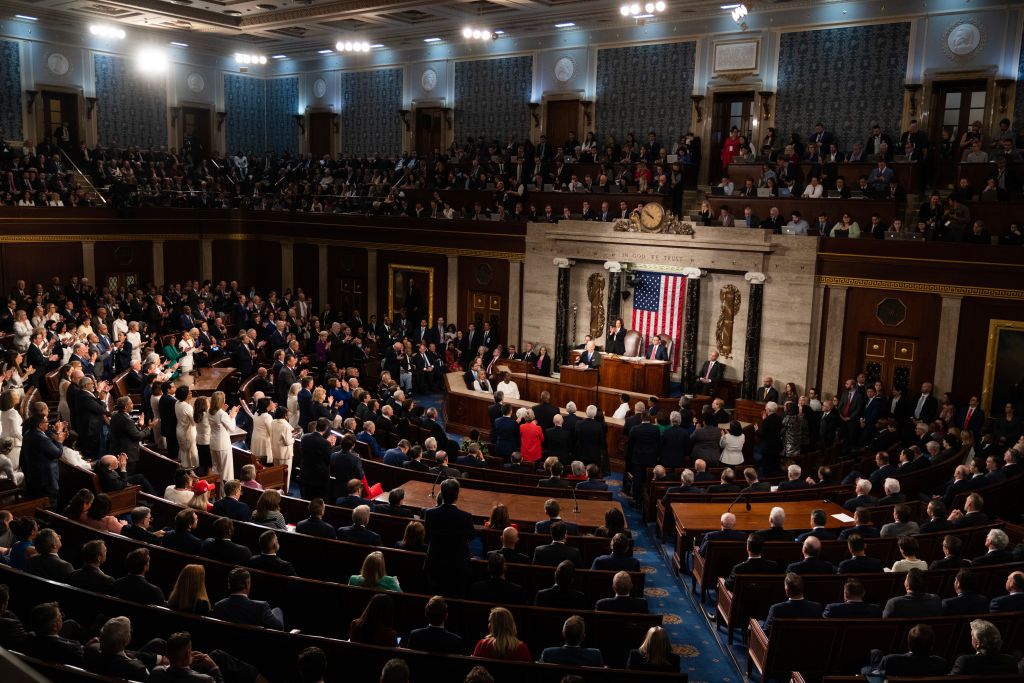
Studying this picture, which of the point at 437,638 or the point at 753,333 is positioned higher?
the point at 753,333

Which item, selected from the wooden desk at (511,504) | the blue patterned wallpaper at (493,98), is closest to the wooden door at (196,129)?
the blue patterned wallpaper at (493,98)

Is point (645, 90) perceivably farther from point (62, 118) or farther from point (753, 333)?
point (62, 118)

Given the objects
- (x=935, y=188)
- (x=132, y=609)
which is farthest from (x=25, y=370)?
(x=935, y=188)

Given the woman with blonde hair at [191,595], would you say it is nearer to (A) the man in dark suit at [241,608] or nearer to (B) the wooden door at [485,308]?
(A) the man in dark suit at [241,608]

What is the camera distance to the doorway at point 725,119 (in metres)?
21.2

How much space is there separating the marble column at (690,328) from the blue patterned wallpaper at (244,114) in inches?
771

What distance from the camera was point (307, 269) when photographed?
2536cm

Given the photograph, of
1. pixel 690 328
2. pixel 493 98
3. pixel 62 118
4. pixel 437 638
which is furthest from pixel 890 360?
pixel 62 118

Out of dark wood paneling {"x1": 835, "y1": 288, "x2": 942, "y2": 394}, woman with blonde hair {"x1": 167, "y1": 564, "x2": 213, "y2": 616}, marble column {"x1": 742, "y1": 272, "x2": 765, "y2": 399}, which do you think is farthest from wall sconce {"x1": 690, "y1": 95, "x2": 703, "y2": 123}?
woman with blonde hair {"x1": 167, "y1": 564, "x2": 213, "y2": 616}

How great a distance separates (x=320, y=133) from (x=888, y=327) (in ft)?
69.6

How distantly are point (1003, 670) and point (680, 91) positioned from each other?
18.6 metres

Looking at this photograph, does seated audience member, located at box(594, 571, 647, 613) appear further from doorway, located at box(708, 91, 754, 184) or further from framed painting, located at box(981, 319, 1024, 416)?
doorway, located at box(708, 91, 754, 184)

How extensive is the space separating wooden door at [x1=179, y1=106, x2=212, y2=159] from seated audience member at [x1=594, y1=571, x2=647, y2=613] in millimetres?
26534

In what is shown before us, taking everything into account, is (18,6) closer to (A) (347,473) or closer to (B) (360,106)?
(B) (360,106)
